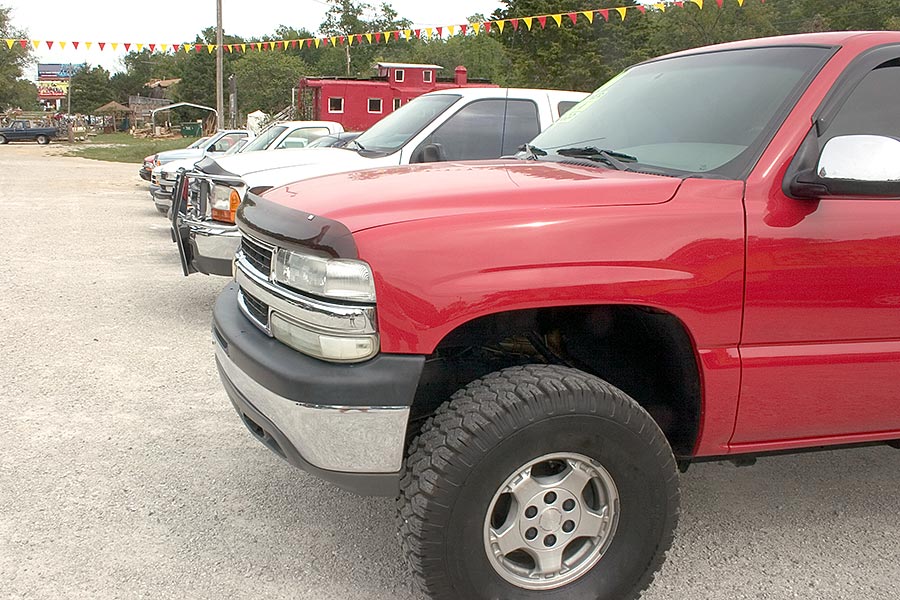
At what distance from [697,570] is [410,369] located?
1.45m

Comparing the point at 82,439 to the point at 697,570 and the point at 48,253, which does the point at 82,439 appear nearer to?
the point at 697,570

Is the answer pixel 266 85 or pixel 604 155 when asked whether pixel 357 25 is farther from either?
pixel 604 155

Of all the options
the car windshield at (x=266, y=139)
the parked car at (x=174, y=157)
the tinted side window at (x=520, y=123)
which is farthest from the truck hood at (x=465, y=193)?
the car windshield at (x=266, y=139)

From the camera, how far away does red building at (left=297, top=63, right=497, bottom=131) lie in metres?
44.0

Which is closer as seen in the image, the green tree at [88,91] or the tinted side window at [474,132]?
the tinted side window at [474,132]

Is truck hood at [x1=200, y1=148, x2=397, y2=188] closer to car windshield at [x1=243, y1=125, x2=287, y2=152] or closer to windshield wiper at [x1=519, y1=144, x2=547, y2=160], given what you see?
windshield wiper at [x1=519, y1=144, x2=547, y2=160]

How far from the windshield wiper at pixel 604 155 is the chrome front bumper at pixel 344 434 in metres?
1.34

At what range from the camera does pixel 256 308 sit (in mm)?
2980

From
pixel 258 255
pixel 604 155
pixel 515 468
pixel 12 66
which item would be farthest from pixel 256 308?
pixel 12 66

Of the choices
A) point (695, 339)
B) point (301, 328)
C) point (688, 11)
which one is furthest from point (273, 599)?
point (688, 11)

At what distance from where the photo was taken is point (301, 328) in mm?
2545

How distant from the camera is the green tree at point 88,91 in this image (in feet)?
372

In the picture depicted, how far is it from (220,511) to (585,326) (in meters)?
1.71

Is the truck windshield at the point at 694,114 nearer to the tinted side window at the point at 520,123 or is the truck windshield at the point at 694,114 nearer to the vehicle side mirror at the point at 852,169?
the vehicle side mirror at the point at 852,169
